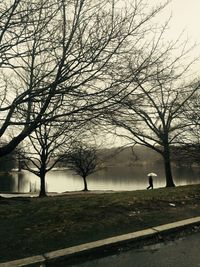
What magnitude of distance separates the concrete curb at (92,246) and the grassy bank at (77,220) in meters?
0.21

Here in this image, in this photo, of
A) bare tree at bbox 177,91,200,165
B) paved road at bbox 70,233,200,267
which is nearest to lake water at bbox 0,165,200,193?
bare tree at bbox 177,91,200,165

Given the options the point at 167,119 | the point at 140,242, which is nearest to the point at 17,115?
the point at 140,242

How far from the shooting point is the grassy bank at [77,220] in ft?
16.6

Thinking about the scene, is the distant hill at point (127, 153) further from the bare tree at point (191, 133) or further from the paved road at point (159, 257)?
the paved road at point (159, 257)

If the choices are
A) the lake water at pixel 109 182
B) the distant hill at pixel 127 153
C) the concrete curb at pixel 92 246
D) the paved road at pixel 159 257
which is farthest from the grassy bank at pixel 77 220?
the lake water at pixel 109 182

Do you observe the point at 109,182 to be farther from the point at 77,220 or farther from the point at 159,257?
the point at 159,257

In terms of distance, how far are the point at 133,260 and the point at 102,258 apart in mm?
421

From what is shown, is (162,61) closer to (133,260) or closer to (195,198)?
(195,198)

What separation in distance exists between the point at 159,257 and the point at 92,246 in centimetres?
94

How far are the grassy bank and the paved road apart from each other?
0.67 meters

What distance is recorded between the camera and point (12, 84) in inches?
502

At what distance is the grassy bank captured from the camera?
200 inches

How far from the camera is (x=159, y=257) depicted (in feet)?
15.3

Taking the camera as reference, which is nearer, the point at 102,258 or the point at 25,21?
the point at 102,258
